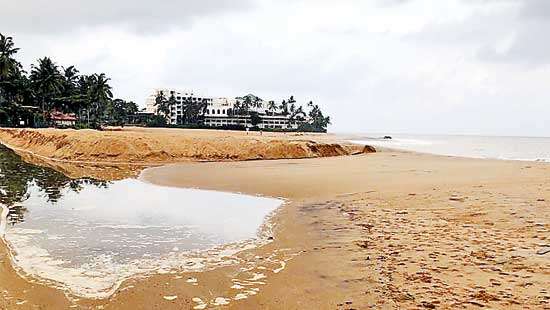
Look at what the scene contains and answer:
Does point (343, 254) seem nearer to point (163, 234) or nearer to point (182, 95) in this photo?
point (163, 234)

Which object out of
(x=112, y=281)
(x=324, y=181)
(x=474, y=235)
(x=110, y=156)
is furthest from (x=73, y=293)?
(x=110, y=156)

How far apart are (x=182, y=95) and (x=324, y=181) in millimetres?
170543

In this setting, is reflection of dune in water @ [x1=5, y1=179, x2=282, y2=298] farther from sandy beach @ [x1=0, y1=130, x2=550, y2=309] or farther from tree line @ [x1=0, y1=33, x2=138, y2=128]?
tree line @ [x1=0, y1=33, x2=138, y2=128]

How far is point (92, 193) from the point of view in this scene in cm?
1638

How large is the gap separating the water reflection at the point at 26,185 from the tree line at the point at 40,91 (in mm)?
55851

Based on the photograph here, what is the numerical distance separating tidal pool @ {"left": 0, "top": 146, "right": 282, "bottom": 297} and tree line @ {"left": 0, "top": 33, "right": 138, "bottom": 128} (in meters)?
65.4

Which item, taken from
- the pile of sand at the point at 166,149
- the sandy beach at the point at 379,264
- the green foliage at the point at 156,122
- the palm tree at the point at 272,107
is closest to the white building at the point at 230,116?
the palm tree at the point at 272,107

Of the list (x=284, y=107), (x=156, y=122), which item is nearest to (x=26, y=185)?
(x=156, y=122)

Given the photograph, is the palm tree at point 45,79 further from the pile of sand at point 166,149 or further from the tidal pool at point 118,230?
the tidal pool at point 118,230

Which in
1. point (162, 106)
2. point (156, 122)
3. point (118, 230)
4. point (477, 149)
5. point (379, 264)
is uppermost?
point (162, 106)

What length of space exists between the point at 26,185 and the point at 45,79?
6994 centimetres

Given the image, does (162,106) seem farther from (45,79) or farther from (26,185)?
(26,185)

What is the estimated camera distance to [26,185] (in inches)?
706

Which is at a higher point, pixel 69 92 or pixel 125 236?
pixel 69 92
